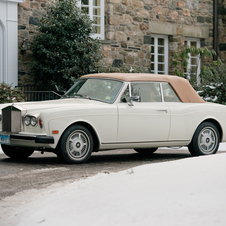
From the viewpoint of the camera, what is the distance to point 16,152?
8758 millimetres

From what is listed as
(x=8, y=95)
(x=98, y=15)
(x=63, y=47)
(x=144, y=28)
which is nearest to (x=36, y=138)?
(x=8, y=95)

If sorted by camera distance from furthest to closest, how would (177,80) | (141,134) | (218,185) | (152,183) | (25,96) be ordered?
(25,96) → (177,80) → (141,134) → (152,183) → (218,185)

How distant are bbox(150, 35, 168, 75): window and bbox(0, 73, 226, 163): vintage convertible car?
1171cm

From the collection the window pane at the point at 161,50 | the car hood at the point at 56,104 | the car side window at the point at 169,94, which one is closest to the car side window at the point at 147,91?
the car side window at the point at 169,94

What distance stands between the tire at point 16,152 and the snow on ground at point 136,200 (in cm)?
289

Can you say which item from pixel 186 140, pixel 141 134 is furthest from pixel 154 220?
pixel 186 140

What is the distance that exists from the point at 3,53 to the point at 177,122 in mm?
8969

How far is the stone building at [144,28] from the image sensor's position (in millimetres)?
16875

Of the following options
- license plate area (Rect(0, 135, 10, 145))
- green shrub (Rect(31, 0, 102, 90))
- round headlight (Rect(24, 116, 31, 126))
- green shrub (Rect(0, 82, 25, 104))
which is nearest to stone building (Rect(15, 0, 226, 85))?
green shrub (Rect(31, 0, 102, 90))

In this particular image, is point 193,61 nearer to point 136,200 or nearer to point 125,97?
point 125,97

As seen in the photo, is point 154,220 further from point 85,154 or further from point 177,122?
point 177,122

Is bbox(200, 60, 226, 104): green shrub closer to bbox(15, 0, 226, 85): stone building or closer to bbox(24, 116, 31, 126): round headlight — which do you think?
bbox(15, 0, 226, 85): stone building

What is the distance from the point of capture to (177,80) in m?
9.37

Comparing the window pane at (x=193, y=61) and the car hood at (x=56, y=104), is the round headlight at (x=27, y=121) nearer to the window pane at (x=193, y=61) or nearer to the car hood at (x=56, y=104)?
the car hood at (x=56, y=104)
